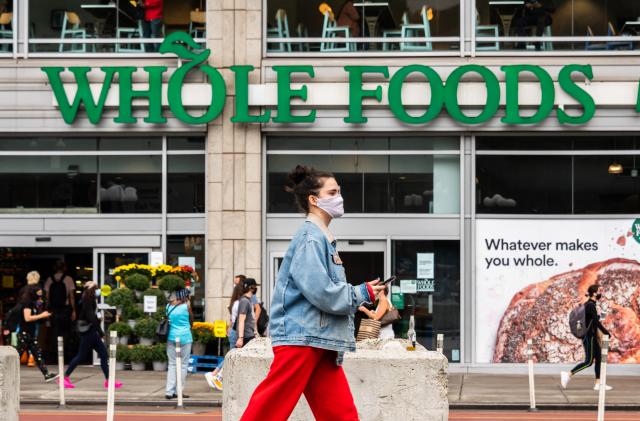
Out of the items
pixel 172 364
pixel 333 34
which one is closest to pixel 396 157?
pixel 333 34

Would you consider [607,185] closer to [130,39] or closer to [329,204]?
[130,39]

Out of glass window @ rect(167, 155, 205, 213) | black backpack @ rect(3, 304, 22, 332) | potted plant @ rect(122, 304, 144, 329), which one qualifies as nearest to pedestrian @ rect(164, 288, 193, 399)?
Result: black backpack @ rect(3, 304, 22, 332)

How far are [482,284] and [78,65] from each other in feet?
28.0

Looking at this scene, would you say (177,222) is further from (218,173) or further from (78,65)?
(78,65)

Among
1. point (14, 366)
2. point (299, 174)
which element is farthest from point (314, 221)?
point (14, 366)

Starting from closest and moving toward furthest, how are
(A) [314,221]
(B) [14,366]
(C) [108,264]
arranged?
(A) [314,221] → (B) [14,366] → (C) [108,264]

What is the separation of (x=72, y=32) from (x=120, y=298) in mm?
5448

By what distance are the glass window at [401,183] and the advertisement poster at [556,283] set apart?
4.24 ft

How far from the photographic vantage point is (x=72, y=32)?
890 inches

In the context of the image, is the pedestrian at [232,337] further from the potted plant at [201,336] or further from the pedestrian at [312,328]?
the pedestrian at [312,328]

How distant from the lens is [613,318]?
70.1ft

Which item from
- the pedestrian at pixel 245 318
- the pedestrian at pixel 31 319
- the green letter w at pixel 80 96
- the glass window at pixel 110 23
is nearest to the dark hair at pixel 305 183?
the pedestrian at pixel 245 318

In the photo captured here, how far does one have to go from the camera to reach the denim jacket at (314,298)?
6695 millimetres

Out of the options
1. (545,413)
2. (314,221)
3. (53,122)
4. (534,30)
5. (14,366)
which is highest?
(534,30)
